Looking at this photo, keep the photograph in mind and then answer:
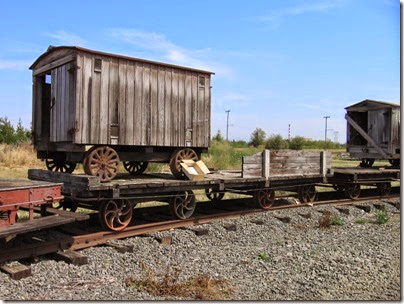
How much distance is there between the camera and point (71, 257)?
6.79m

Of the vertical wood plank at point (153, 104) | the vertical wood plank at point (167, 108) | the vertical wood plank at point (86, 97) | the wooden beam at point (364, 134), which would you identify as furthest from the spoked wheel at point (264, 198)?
the wooden beam at point (364, 134)

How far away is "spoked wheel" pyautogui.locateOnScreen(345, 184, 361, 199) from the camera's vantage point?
14.3 meters

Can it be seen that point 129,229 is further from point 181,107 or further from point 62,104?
point 181,107

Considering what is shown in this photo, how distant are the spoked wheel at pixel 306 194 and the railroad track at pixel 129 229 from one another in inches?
10.4

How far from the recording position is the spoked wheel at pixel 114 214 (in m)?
8.21

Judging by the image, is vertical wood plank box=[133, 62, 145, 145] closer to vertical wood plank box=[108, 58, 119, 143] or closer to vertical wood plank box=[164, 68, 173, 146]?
vertical wood plank box=[108, 58, 119, 143]

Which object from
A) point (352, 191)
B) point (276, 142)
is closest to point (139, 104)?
point (352, 191)

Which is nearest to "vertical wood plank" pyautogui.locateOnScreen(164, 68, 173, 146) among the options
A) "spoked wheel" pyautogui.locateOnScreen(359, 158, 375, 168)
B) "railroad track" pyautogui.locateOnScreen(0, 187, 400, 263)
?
"railroad track" pyautogui.locateOnScreen(0, 187, 400, 263)

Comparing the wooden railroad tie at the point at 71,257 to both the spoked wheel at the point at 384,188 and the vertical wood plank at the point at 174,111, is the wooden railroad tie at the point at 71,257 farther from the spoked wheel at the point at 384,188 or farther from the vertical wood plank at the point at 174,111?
the spoked wheel at the point at 384,188

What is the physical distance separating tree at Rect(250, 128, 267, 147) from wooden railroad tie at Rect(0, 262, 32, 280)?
156ft

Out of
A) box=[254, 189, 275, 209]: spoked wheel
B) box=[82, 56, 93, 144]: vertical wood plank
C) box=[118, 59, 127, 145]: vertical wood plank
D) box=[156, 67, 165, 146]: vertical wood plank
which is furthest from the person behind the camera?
box=[254, 189, 275, 209]: spoked wheel

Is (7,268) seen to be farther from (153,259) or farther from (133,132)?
(133,132)

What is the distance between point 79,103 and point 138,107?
4.48 feet

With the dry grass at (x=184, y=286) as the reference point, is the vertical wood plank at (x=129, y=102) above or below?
above
